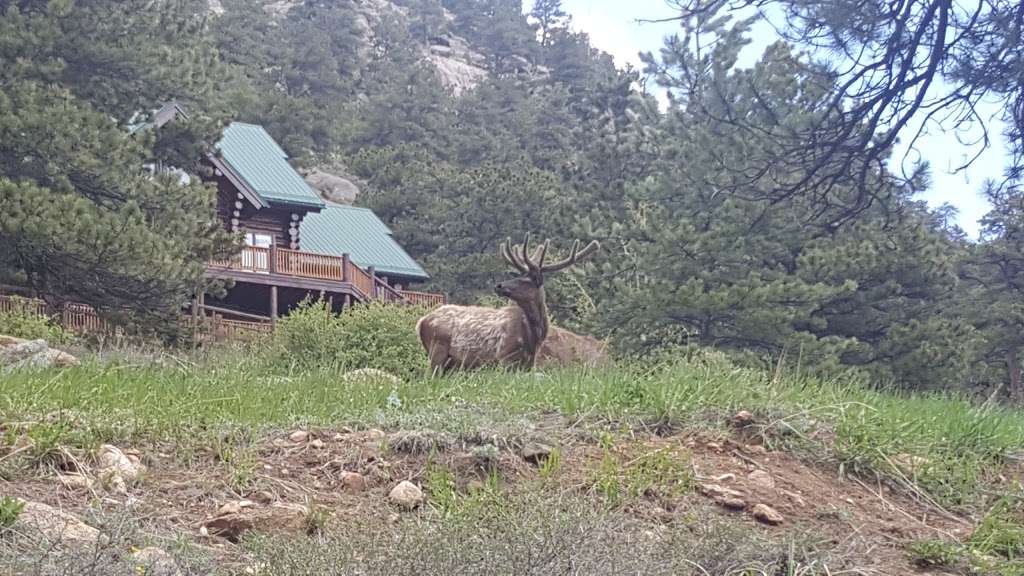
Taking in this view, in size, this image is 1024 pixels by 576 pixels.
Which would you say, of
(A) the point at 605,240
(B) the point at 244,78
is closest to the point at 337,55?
(B) the point at 244,78

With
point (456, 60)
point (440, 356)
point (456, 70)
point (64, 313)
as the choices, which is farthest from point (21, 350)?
point (456, 60)

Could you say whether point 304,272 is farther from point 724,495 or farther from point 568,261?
point 724,495

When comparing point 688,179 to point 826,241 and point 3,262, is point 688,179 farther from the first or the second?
point 3,262

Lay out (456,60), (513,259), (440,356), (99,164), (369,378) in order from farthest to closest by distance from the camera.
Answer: (456,60) < (99,164) < (440,356) < (513,259) < (369,378)

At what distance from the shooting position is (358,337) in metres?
19.2

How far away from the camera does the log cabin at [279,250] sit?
97.4 ft

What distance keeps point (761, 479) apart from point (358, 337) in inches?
581

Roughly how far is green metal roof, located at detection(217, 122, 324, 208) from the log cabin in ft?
0.10

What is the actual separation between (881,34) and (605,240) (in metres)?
18.7

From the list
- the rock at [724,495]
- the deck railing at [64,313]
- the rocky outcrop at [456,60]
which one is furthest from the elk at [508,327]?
the rocky outcrop at [456,60]

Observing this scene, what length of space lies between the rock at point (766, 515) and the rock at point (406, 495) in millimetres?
1408

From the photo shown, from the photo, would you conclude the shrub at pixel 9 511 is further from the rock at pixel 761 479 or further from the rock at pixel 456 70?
the rock at pixel 456 70

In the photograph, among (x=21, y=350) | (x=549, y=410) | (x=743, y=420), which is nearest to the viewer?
(x=743, y=420)

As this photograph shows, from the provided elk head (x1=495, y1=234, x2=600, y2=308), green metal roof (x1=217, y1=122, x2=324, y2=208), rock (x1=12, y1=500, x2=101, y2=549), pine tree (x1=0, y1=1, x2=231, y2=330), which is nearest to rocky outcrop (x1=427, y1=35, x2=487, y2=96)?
green metal roof (x1=217, y1=122, x2=324, y2=208)
